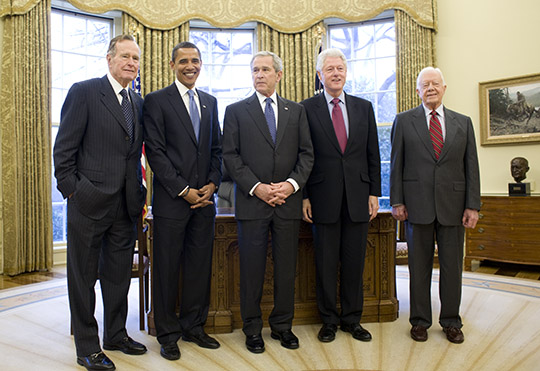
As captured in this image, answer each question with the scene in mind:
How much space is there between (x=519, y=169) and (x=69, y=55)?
5.71 m

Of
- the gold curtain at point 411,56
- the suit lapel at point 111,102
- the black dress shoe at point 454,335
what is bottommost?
the black dress shoe at point 454,335

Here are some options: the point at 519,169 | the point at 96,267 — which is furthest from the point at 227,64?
the point at 96,267

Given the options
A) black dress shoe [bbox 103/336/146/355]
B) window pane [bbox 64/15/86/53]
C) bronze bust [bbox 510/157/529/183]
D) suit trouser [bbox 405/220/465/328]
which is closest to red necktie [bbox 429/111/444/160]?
suit trouser [bbox 405/220/465/328]

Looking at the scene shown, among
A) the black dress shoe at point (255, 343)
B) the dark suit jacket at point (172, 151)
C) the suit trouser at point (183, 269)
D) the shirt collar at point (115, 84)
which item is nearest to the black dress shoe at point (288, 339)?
the black dress shoe at point (255, 343)

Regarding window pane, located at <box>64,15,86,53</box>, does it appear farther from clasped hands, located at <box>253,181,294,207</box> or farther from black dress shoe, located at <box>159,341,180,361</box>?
black dress shoe, located at <box>159,341,180,361</box>

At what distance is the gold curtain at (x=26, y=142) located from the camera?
4898 mm

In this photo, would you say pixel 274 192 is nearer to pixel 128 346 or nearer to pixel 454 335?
pixel 128 346

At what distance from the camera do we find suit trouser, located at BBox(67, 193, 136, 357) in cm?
235

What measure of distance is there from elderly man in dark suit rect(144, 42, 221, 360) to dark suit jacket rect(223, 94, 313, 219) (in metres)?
0.16

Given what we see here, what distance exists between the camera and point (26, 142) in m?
4.99

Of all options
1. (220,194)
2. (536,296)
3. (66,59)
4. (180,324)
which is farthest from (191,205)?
(66,59)

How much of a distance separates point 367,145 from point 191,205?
1178mm

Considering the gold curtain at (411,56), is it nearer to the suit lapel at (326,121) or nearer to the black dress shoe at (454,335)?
the suit lapel at (326,121)

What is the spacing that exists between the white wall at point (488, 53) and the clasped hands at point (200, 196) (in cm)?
422
